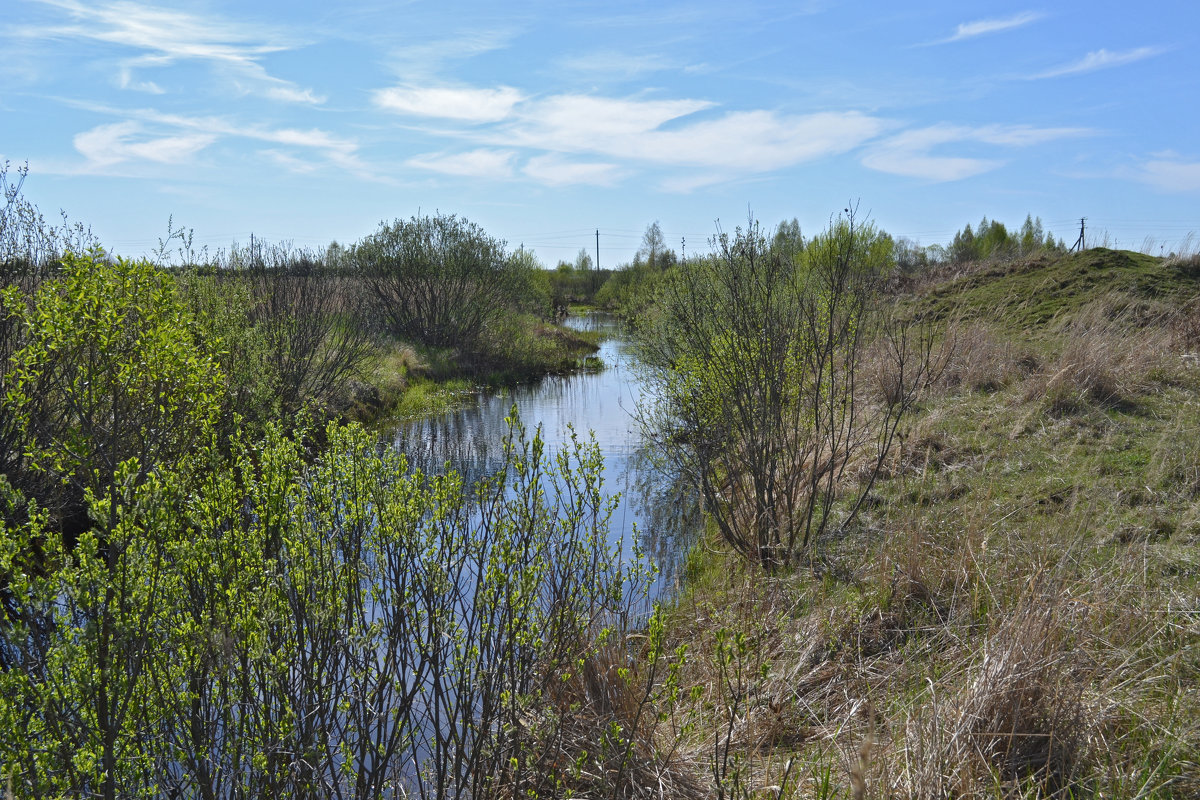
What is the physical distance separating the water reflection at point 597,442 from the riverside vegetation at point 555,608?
0.66 metres

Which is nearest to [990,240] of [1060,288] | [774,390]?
[1060,288]

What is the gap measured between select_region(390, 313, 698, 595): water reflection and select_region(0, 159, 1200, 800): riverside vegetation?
658 millimetres

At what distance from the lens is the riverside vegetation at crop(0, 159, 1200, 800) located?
9.46 feet

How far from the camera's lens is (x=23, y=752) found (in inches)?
103

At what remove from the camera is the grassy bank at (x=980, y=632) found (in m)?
3.24

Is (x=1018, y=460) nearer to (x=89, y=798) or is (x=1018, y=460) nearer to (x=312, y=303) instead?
(x=89, y=798)

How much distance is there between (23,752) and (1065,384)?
10.7m

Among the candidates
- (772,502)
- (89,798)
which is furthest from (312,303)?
(89,798)

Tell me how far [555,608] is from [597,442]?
133 cm

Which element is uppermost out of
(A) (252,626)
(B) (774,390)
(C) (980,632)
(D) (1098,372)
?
(B) (774,390)

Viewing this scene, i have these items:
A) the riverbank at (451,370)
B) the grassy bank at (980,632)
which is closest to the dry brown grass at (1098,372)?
the grassy bank at (980,632)

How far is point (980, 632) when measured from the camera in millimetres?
4578

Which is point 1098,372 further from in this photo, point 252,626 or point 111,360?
point 111,360

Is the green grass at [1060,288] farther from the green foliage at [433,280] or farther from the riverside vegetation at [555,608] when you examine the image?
the green foliage at [433,280]
